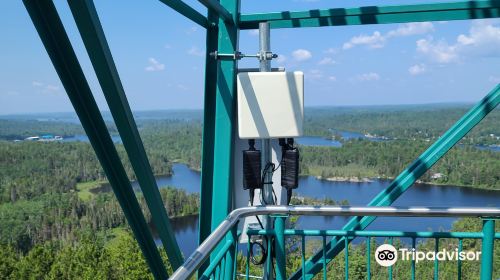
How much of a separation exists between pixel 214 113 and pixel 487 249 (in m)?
1.57

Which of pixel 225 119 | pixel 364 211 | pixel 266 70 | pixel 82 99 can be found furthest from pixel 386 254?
pixel 82 99

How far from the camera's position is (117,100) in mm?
1422

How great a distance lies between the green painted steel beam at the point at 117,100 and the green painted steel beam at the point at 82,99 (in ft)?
0.16

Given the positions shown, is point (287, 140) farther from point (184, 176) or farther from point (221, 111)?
point (184, 176)

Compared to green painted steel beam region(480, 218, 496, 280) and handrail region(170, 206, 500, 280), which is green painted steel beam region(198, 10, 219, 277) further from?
green painted steel beam region(480, 218, 496, 280)

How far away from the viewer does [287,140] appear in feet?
7.32

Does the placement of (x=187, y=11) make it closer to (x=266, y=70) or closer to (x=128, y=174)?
(x=266, y=70)

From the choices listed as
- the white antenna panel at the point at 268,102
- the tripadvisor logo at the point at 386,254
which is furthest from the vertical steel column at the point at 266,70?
the tripadvisor logo at the point at 386,254

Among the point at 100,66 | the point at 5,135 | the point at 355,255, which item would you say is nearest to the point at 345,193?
the point at 355,255

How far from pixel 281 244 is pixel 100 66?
1.03 metres

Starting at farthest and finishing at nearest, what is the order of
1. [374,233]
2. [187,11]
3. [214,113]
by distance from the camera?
[214,113] < [187,11] < [374,233]

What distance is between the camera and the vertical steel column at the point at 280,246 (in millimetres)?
1853

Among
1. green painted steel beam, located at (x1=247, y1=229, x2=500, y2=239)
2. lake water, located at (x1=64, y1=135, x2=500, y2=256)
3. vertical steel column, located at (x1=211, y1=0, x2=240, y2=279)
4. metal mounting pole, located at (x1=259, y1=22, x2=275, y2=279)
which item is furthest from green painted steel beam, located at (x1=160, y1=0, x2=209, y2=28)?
lake water, located at (x1=64, y1=135, x2=500, y2=256)

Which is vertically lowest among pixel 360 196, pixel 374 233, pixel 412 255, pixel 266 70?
pixel 360 196
